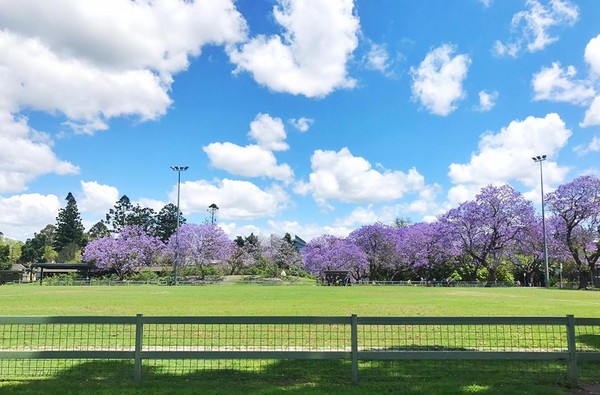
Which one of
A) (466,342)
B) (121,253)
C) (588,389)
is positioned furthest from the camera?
(121,253)

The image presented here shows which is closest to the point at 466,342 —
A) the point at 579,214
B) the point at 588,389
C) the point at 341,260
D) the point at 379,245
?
the point at 588,389

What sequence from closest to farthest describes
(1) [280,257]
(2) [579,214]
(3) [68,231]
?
(2) [579,214] → (1) [280,257] → (3) [68,231]

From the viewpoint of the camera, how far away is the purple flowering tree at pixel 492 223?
194 ft

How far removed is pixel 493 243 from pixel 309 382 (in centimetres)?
5728

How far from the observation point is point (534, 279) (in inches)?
2685

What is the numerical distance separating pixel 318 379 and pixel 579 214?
176 feet

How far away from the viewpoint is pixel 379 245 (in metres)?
72.8

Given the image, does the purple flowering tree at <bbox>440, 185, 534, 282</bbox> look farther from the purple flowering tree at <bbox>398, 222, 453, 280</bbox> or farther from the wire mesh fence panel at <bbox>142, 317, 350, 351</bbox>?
the wire mesh fence panel at <bbox>142, 317, 350, 351</bbox>

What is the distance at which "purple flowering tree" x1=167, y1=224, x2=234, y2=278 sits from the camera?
76562 millimetres

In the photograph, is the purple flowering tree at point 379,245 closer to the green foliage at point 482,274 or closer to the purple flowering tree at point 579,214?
the green foliage at point 482,274

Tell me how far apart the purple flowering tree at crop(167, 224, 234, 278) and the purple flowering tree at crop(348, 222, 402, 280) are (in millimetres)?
21172

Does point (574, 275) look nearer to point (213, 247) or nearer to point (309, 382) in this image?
point (213, 247)

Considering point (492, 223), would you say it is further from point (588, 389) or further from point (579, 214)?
point (588, 389)

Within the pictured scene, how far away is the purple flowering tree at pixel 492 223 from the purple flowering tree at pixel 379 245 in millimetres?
11361
